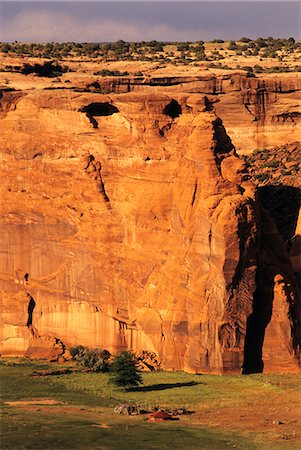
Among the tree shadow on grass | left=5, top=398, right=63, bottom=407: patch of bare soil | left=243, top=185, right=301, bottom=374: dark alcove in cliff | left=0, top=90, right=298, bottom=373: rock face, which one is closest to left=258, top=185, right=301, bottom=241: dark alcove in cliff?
left=243, top=185, right=301, bottom=374: dark alcove in cliff

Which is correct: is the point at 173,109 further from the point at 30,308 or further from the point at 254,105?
the point at 254,105

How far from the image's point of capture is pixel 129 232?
5462cm

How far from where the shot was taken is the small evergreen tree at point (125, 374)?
169 ft

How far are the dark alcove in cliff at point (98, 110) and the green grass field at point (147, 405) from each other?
31.4 feet

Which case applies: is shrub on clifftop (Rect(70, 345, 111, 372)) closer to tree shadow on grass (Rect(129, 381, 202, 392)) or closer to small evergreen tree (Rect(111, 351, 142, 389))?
small evergreen tree (Rect(111, 351, 142, 389))

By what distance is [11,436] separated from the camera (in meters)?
43.1

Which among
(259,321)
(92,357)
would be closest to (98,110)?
(92,357)

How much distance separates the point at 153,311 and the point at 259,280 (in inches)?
159

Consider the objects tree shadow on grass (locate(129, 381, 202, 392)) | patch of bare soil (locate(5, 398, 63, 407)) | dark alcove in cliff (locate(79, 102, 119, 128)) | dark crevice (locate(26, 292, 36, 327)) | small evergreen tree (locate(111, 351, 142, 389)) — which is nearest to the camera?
patch of bare soil (locate(5, 398, 63, 407))

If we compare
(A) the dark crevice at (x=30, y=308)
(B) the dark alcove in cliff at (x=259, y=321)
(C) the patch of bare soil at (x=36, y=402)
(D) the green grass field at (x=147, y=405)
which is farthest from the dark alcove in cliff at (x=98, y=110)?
(C) the patch of bare soil at (x=36, y=402)

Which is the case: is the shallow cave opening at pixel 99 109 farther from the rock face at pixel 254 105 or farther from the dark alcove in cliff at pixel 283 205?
the rock face at pixel 254 105

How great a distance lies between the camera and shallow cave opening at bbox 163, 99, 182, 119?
180 ft

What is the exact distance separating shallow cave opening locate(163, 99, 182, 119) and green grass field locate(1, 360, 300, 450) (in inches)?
379

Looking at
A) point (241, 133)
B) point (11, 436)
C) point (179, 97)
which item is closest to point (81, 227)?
point (179, 97)
